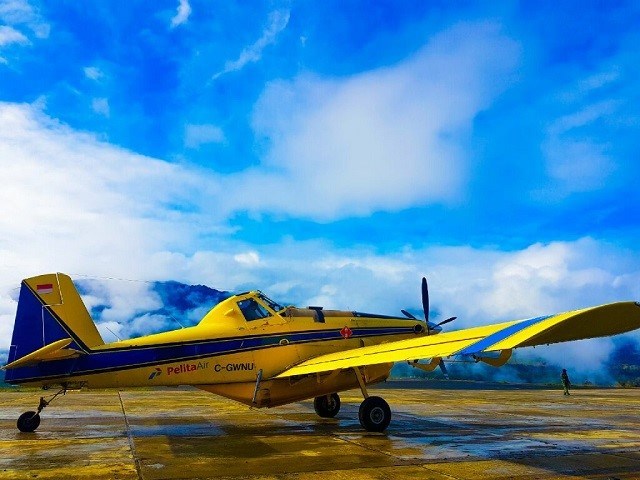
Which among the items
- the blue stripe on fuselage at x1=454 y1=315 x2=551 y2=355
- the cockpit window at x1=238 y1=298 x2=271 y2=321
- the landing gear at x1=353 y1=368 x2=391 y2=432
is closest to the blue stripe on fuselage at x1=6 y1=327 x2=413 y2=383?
the cockpit window at x1=238 y1=298 x2=271 y2=321

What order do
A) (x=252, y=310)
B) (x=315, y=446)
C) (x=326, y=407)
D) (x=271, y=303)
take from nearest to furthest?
(x=315, y=446) → (x=252, y=310) → (x=271, y=303) → (x=326, y=407)

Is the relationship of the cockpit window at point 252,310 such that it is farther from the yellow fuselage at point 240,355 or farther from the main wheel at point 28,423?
the main wheel at point 28,423

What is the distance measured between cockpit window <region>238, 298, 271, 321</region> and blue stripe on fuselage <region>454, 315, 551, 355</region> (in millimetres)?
5896

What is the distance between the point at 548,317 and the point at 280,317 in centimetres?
677

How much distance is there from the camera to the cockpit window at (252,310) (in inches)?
498

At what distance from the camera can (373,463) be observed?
7941 millimetres

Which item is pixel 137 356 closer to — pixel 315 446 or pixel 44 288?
pixel 44 288

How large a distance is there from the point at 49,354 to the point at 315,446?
6.20m

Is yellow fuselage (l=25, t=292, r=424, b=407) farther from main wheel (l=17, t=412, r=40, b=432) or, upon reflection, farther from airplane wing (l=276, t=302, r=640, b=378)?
main wheel (l=17, t=412, r=40, b=432)

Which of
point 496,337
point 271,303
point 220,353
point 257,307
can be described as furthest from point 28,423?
point 496,337

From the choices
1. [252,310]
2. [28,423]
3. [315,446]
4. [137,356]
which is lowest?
[315,446]

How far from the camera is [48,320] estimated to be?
38.1ft

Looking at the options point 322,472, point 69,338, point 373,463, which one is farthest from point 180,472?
point 69,338

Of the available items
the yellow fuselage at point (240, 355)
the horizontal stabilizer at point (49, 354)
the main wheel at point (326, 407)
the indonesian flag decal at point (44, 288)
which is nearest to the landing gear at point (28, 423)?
the yellow fuselage at point (240, 355)
